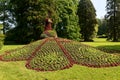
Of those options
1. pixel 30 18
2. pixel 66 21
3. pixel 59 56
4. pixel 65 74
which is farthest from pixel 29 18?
pixel 65 74

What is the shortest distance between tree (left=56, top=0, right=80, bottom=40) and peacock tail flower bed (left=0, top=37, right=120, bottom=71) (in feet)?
108

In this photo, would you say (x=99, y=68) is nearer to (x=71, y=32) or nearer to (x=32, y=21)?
(x=32, y=21)

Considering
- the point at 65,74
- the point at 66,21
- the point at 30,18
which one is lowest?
the point at 65,74

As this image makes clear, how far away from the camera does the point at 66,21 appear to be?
55.6 metres

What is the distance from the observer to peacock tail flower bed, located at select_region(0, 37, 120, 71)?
1842cm

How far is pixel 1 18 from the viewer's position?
56.6 meters

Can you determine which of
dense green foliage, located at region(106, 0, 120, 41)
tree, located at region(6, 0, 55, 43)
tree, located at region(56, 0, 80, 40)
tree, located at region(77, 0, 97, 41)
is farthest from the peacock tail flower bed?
tree, located at region(77, 0, 97, 41)

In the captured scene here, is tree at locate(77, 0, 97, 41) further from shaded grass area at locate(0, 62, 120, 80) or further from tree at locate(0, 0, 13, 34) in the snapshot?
shaded grass area at locate(0, 62, 120, 80)

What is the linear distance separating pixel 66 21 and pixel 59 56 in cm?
3638

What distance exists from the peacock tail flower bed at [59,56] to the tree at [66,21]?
3286 centimetres

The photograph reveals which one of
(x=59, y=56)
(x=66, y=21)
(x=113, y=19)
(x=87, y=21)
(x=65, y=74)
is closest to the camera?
(x=65, y=74)

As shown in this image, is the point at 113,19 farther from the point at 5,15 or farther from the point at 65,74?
the point at 65,74

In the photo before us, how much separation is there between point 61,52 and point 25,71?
13.1 ft

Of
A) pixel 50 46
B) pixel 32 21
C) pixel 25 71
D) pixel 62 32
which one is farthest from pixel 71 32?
pixel 25 71
